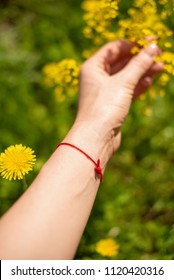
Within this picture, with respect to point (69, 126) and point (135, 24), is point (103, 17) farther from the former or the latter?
point (69, 126)

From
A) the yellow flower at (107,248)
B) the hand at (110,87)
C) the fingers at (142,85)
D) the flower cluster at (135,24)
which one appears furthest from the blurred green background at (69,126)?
the flower cluster at (135,24)

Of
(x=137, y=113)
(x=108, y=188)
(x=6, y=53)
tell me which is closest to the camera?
(x=108, y=188)

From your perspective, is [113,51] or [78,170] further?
[113,51]

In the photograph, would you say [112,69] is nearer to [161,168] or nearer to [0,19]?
[161,168]

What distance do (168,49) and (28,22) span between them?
3.47 ft

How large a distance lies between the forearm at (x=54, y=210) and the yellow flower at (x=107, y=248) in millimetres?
326

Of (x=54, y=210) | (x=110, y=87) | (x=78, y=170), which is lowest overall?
(x=54, y=210)

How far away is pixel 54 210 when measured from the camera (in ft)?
3.76

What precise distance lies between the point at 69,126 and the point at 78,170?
0.83 metres

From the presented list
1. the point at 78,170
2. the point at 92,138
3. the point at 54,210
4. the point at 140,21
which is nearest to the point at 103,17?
the point at 140,21

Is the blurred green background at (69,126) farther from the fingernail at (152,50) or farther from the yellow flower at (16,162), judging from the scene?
the fingernail at (152,50)

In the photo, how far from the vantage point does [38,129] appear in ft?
→ 6.73
